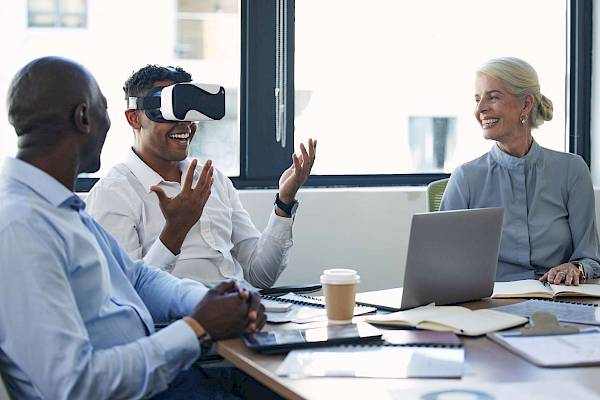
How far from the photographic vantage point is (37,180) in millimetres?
1622

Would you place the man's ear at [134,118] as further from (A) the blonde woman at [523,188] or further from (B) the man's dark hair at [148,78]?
(A) the blonde woman at [523,188]

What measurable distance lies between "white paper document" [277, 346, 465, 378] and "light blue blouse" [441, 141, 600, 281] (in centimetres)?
112

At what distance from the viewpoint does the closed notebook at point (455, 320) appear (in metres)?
1.85

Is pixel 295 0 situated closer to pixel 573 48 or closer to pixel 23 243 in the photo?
pixel 573 48

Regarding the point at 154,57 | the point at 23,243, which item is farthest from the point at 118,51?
the point at 23,243

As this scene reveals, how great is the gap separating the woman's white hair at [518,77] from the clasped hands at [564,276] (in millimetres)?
736

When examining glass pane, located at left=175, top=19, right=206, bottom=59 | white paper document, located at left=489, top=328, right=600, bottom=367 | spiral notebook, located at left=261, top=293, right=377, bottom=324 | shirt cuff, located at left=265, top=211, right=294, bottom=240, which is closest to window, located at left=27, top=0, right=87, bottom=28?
glass pane, located at left=175, top=19, right=206, bottom=59

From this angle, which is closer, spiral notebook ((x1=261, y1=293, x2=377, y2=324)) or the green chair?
spiral notebook ((x1=261, y1=293, x2=377, y2=324))

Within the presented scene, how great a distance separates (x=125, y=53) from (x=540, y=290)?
1.86 meters

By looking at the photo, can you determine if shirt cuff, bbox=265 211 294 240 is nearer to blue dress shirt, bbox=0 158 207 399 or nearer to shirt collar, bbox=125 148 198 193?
shirt collar, bbox=125 148 198 193

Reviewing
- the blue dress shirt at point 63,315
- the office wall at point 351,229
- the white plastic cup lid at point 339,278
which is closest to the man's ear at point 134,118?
the office wall at point 351,229

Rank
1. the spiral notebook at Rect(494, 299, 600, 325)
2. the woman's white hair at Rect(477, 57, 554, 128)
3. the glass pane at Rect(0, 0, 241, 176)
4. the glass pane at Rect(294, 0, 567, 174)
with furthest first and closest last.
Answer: the glass pane at Rect(294, 0, 567, 174), the glass pane at Rect(0, 0, 241, 176), the woman's white hair at Rect(477, 57, 554, 128), the spiral notebook at Rect(494, 299, 600, 325)

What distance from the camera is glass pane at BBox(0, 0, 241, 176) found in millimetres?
3225

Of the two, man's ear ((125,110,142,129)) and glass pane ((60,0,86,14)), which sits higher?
glass pane ((60,0,86,14))
